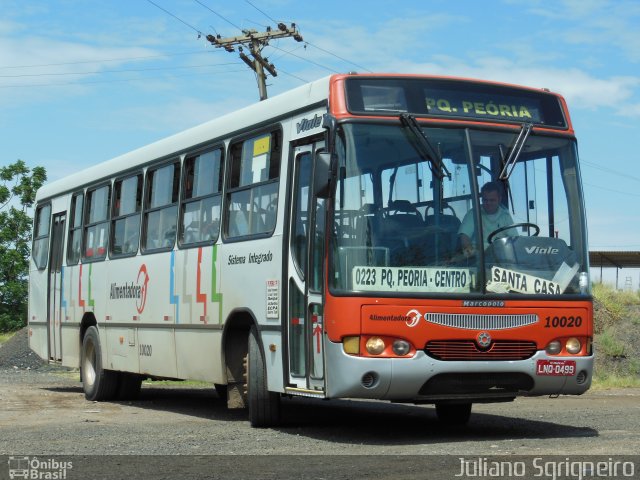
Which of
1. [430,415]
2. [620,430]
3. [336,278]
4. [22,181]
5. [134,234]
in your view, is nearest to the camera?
[336,278]

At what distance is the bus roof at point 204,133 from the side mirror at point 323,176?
824mm

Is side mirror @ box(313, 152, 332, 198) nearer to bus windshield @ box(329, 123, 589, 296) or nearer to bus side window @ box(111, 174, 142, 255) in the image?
bus windshield @ box(329, 123, 589, 296)

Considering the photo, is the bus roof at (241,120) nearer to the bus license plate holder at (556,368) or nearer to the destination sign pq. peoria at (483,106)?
the destination sign pq. peoria at (483,106)

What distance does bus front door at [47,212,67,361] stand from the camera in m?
19.0

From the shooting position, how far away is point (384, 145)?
35.2 feet

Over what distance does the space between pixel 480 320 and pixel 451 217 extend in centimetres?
97

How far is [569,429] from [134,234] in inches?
263

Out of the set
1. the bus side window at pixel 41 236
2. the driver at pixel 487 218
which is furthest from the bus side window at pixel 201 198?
the bus side window at pixel 41 236

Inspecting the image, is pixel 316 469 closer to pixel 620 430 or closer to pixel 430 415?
pixel 620 430

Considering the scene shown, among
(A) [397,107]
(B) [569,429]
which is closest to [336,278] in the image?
(A) [397,107]

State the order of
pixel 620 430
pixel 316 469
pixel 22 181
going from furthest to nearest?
pixel 22 181 → pixel 620 430 → pixel 316 469

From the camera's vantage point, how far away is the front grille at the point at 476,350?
34.5ft

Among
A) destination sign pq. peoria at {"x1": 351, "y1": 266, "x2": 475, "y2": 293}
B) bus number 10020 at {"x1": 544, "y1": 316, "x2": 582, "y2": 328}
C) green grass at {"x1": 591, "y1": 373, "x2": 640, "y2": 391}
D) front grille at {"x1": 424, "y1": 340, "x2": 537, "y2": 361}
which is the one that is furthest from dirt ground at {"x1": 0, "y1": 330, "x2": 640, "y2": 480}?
green grass at {"x1": 591, "y1": 373, "x2": 640, "y2": 391}

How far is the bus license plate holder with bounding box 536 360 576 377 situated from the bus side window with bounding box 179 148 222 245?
13.5 feet
